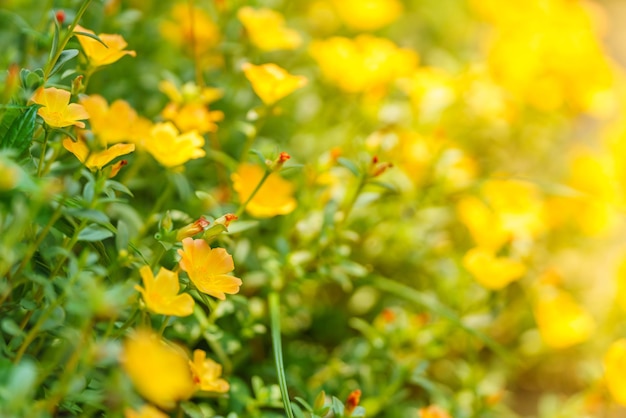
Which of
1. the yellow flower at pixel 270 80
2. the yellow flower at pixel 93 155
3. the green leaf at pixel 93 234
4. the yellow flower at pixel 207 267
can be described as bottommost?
the yellow flower at pixel 207 267

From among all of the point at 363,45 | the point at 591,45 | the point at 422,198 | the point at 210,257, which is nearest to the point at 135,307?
the point at 210,257

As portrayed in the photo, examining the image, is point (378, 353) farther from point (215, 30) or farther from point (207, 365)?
Result: point (215, 30)

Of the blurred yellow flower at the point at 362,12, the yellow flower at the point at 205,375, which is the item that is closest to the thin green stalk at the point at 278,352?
the yellow flower at the point at 205,375

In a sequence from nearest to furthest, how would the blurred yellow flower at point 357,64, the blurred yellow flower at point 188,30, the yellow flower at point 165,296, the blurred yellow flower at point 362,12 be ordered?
the yellow flower at point 165,296 → the blurred yellow flower at point 188,30 → the blurred yellow flower at point 357,64 → the blurred yellow flower at point 362,12

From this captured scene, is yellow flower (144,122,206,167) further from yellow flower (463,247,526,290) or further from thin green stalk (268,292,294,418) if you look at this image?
yellow flower (463,247,526,290)

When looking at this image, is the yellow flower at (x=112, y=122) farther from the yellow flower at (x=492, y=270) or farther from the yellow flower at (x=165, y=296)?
the yellow flower at (x=492, y=270)

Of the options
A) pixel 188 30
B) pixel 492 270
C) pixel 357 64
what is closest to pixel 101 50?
pixel 188 30

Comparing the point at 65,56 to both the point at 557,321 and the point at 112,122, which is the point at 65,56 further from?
the point at 557,321

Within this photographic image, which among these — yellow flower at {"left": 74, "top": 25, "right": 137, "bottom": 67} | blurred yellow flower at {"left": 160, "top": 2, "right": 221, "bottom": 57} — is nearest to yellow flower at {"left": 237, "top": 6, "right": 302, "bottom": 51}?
blurred yellow flower at {"left": 160, "top": 2, "right": 221, "bottom": 57}
